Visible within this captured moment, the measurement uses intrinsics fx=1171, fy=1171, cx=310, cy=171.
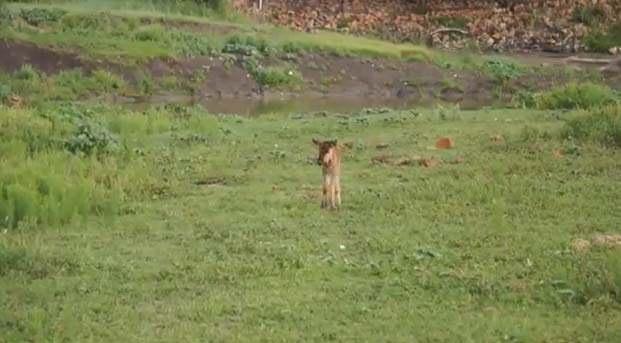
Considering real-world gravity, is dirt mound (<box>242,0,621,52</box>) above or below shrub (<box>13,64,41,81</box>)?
above

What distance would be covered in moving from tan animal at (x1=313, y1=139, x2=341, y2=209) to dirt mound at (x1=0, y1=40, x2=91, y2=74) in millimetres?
16190

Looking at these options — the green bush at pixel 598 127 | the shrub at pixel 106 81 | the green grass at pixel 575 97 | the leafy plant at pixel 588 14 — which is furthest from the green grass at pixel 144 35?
the green bush at pixel 598 127

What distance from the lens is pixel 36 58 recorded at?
2700 centimetres

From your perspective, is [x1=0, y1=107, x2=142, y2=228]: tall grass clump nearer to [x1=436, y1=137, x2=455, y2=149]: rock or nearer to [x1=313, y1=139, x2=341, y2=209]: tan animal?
[x1=313, y1=139, x2=341, y2=209]: tan animal

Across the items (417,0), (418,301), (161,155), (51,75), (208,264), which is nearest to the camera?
(418,301)

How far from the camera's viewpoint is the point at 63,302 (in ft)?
27.5

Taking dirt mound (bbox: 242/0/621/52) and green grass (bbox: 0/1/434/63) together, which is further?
dirt mound (bbox: 242/0/621/52)

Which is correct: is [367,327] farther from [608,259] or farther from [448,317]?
[608,259]

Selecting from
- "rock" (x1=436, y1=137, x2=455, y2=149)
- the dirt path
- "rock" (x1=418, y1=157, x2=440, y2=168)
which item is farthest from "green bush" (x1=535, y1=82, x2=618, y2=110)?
"rock" (x1=418, y1=157, x2=440, y2=168)

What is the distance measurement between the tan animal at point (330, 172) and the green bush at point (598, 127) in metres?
4.79

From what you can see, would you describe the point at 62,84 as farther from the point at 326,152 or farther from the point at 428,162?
the point at 326,152

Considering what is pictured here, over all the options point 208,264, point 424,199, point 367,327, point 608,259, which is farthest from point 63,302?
point 424,199

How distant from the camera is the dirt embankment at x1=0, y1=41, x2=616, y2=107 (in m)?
27.2

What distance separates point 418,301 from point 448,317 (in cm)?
43
